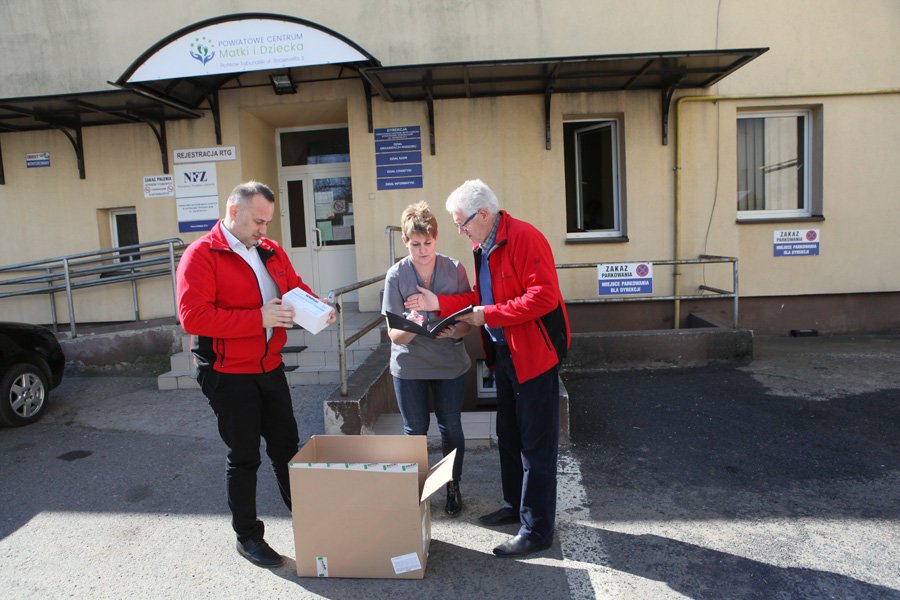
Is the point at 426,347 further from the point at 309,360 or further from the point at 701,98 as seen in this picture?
the point at 701,98

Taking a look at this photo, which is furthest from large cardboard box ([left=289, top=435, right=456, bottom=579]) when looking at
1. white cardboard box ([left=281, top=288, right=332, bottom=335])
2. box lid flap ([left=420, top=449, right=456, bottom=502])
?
white cardboard box ([left=281, top=288, right=332, bottom=335])

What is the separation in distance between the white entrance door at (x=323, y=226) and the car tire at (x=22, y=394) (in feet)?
12.0

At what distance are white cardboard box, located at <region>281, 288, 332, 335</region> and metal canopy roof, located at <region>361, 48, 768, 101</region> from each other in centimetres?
408

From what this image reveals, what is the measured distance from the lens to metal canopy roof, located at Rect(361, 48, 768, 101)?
6242mm

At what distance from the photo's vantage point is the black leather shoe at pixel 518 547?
2959 mm

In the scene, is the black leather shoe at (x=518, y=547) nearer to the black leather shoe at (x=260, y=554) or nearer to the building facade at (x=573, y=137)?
the black leather shoe at (x=260, y=554)

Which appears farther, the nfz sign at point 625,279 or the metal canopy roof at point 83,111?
the nfz sign at point 625,279

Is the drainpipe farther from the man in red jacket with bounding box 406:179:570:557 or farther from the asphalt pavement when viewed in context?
the man in red jacket with bounding box 406:179:570:557

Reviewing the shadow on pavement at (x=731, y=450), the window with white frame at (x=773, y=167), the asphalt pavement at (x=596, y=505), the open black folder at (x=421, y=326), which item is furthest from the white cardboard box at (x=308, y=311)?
the window with white frame at (x=773, y=167)

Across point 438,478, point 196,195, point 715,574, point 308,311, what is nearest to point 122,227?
point 196,195

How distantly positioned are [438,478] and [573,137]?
6.44 metres

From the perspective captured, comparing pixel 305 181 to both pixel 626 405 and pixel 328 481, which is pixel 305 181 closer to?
pixel 626 405

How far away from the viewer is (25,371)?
5496 millimetres

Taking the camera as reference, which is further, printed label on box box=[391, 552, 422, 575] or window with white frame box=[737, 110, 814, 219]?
window with white frame box=[737, 110, 814, 219]
